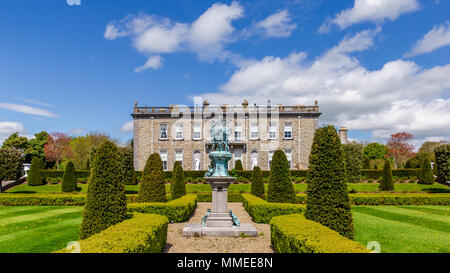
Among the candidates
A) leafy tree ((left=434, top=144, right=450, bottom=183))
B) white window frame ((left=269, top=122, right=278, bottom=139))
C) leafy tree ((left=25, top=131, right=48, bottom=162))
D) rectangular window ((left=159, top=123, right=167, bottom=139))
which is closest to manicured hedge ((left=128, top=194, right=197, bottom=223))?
leafy tree ((left=434, top=144, right=450, bottom=183))

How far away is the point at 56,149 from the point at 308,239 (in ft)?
178

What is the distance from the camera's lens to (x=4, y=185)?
2528 centimetres

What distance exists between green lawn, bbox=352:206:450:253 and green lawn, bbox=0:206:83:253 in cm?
884

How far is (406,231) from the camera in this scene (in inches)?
353

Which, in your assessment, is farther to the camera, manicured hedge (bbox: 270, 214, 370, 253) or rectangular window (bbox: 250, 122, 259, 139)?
rectangular window (bbox: 250, 122, 259, 139)

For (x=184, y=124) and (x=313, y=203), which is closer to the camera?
(x=313, y=203)

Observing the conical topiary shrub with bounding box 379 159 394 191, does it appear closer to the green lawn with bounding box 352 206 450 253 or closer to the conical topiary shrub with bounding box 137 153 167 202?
the green lawn with bounding box 352 206 450 253

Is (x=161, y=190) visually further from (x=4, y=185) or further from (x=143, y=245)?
(x=4, y=185)

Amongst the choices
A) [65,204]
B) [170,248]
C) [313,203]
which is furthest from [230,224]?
[65,204]

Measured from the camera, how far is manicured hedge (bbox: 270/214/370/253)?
14.1 ft

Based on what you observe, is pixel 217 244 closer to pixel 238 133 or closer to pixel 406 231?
pixel 406 231

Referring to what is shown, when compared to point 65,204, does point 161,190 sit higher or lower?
higher

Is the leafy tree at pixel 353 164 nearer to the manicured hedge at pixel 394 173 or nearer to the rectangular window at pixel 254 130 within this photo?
the manicured hedge at pixel 394 173
